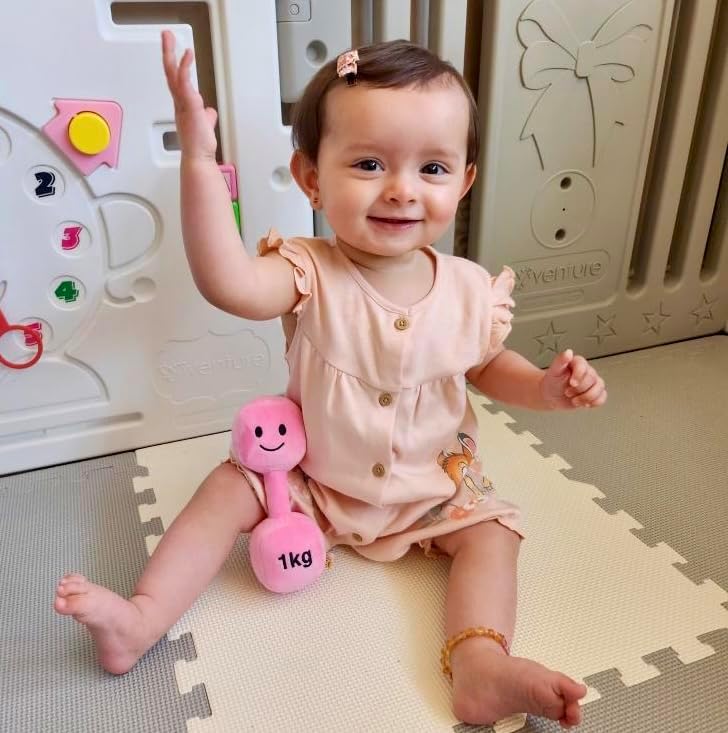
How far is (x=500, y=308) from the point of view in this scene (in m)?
0.73

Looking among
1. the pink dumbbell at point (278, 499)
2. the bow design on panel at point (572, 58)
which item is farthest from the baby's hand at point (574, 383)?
the bow design on panel at point (572, 58)

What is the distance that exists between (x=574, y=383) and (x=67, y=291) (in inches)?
22.6

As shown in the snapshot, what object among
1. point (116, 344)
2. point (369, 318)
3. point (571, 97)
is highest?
point (571, 97)

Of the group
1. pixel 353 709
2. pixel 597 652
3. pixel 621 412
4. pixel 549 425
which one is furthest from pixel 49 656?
pixel 621 412

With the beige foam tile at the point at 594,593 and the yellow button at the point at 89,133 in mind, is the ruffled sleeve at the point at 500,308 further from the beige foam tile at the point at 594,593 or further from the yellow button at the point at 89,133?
the yellow button at the point at 89,133

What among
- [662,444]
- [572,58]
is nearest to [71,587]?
[662,444]

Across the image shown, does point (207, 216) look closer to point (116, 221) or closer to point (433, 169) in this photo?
point (433, 169)

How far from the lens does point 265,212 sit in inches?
34.8

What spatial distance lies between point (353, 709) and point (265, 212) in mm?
568

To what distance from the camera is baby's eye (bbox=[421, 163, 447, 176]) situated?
624 millimetres

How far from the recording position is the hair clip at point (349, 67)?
0.60 metres

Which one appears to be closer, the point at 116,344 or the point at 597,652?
the point at 597,652

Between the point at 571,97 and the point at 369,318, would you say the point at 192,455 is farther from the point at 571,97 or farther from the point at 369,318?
the point at 571,97

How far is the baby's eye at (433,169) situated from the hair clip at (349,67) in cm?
9
